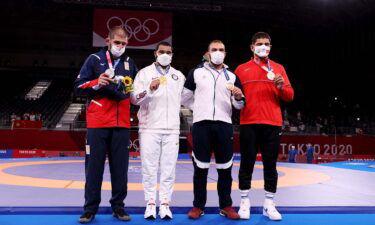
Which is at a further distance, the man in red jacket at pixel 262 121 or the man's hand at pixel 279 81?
the man in red jacket at pixel 262 121

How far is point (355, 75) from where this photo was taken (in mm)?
25344

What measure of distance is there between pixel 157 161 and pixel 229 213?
3.40 ft

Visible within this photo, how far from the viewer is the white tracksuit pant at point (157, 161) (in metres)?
4.19

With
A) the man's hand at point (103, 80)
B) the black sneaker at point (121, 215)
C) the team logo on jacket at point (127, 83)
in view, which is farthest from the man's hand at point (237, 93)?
the black sneaker at point (121, 215)

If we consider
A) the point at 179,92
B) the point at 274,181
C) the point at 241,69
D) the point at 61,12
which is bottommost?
the point at 274,181

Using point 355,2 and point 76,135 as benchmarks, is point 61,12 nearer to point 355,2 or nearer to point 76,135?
point 76,135

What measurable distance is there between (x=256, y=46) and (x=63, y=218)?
3.09 meters

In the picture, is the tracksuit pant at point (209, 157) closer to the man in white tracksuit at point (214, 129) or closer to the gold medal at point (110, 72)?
the man in white tracksuit at point (214, 129)

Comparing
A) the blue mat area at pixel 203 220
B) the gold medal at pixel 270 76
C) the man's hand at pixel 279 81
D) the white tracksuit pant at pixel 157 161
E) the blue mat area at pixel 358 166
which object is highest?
the gold medal at pixel 270 76

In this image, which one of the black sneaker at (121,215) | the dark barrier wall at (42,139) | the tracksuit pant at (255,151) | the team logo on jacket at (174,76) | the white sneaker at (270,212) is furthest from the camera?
the dark barrier wall at (42,139)

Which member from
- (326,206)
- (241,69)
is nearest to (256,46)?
(241,69)

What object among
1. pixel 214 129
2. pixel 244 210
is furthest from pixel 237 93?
pixel 244 210

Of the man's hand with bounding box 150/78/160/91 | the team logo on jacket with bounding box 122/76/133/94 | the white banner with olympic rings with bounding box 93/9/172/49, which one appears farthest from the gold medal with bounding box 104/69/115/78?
the white banner with olympic rings with bounding box 93/9/172/49

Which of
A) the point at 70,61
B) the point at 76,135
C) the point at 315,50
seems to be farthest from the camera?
the point at 70,61
